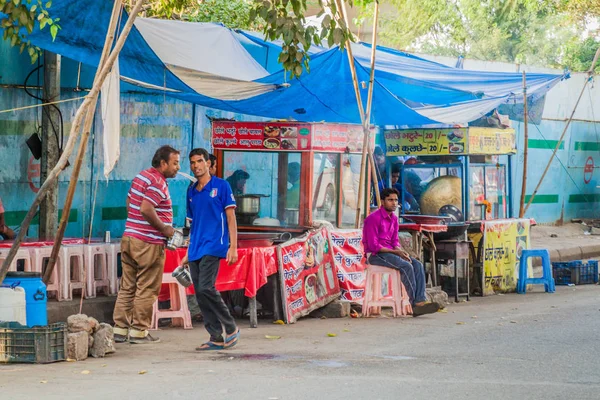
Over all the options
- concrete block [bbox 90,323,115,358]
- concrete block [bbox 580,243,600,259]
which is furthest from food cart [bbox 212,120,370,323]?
concrete block [bbox 580,243,600,259]

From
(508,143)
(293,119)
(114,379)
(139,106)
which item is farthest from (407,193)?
(114,379)

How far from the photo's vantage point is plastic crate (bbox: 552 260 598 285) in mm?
15602

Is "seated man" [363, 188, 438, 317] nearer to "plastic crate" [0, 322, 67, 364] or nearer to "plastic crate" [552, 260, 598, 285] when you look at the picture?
"plastic crate" [0, 322, 67, 364]

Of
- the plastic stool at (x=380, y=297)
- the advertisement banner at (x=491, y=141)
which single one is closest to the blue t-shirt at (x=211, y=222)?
the plastic stool at (x=380, y=297)

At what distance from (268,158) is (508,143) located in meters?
3.55

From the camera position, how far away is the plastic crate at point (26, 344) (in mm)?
7805

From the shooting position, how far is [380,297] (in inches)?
453

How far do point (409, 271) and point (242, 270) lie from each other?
76.4 inches

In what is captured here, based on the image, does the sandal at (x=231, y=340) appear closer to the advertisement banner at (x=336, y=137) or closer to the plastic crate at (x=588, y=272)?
the advertisement banner at (x=336, y=137)

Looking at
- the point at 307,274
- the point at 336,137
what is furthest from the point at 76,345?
the point at 336,137

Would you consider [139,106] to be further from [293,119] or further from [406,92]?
[406,92]

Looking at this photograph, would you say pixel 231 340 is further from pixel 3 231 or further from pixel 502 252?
pixel 502 252

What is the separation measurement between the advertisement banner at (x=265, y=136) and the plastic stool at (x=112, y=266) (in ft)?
7.78

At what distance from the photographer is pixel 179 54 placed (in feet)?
36.6
